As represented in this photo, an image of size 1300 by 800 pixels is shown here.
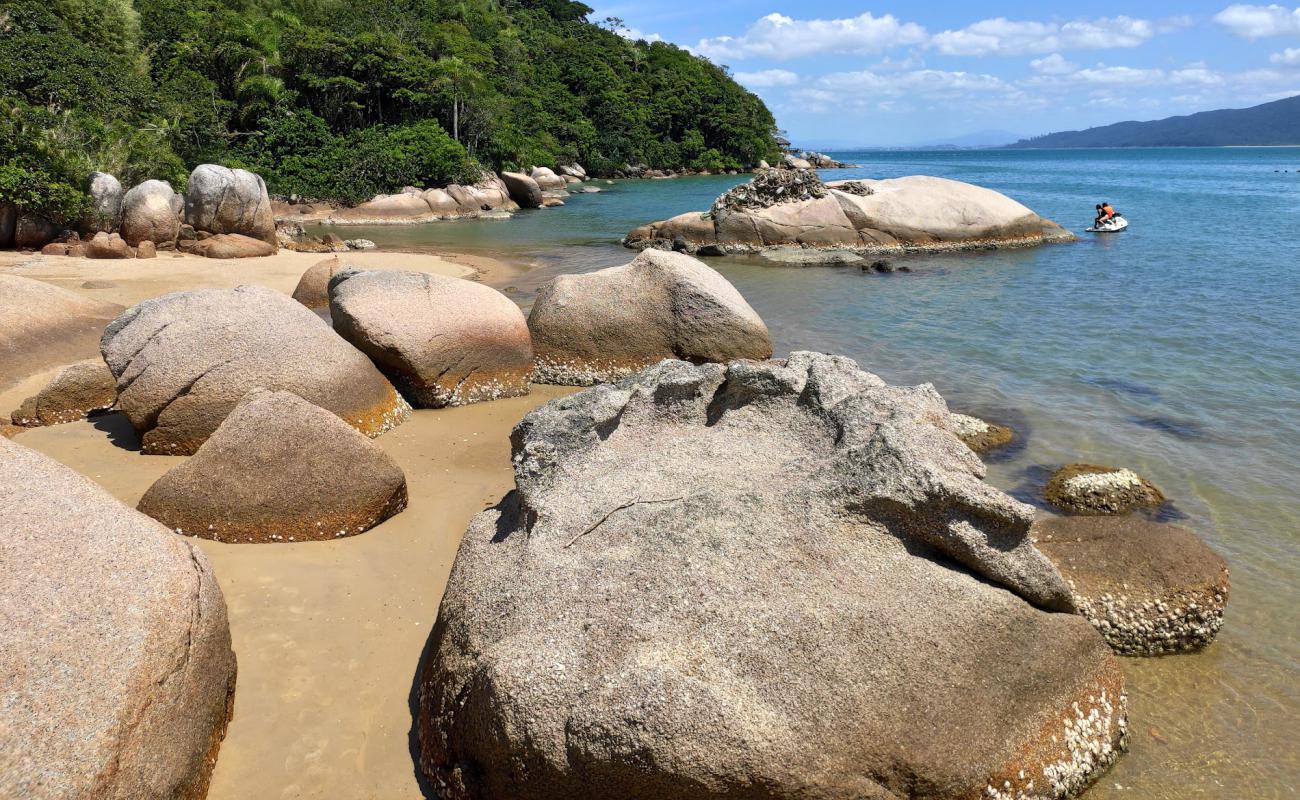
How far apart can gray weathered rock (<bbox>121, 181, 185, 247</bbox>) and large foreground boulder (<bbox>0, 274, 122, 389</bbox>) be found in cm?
995

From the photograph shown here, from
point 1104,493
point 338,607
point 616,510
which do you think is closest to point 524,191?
point 1104,493

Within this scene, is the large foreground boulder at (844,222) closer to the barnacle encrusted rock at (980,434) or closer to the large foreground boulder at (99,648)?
the barnacle encrusted rock at (980,434)

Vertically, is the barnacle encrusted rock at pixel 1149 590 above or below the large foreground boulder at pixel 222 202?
below

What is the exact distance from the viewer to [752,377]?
5387mm

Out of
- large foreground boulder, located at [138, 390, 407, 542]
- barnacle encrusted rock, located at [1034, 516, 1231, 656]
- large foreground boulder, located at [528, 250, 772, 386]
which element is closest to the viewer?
barnacle encrusted rock, located at [1034, 516, 1231, 656]

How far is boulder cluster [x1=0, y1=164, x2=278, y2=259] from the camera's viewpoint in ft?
58.4

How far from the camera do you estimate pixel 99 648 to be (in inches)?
126

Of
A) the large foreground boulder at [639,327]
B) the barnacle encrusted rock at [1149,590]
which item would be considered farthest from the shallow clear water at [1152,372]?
the large foreground boulder at [639,327]

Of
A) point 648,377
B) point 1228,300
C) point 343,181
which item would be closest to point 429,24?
point 343,181

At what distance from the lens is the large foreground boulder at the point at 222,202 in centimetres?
2077

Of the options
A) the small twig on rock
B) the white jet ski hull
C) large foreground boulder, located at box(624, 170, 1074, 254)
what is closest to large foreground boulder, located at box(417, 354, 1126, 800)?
the small twig on rock

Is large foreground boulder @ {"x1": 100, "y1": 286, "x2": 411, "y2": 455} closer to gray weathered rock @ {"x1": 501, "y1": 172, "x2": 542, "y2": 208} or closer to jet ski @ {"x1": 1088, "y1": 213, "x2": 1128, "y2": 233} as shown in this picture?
jet ski @ {"x1": 1088, "y1": 213, "x2": 1128, "y2": 233}

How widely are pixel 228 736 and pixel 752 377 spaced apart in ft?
11.2

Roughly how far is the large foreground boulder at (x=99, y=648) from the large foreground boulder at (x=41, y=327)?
6.13 metres
